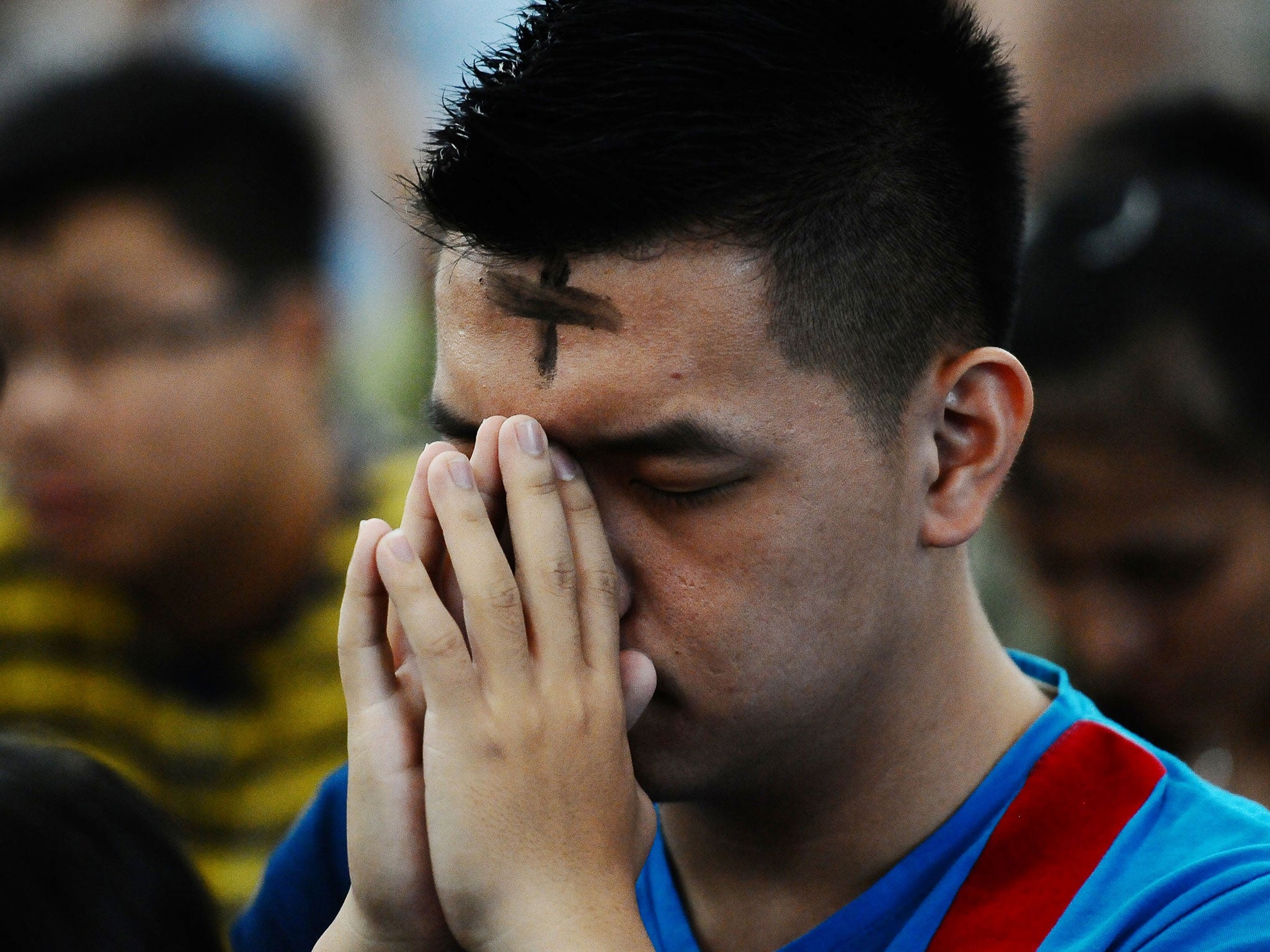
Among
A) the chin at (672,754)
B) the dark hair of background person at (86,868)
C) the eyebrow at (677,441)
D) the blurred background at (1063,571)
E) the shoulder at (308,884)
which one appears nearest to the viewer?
the dark hair of background person at (86,868)

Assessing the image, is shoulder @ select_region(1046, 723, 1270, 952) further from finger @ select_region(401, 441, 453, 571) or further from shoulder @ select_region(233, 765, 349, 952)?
shoulder @ select_region(233, 765, 349, 952)

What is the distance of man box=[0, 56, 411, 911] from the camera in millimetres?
3525

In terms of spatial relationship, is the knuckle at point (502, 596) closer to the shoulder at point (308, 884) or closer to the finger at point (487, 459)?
the finger at point (487, 459)

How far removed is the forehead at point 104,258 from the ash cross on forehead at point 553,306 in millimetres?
2057

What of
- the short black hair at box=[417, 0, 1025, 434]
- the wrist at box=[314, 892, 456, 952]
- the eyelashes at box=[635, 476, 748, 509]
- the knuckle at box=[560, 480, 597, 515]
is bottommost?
the wrist at box=[314, 892, 456, 952]

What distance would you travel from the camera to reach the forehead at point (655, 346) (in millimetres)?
1789

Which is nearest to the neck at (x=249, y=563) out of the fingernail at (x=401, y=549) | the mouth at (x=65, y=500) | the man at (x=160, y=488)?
the man at (x=160, y=488)

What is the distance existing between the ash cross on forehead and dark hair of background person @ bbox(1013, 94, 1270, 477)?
224cm

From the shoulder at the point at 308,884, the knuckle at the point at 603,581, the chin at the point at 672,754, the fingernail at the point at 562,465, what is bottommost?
the shoulder at the point at 308,884

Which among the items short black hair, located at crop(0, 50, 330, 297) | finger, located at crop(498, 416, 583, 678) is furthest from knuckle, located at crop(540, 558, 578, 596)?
short black hair, located at crop(0, 50, 330, 297)

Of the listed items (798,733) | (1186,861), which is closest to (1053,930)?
(1186,861)

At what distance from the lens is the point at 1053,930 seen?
5.93 ft

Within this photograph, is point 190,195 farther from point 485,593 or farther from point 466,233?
point 485,593

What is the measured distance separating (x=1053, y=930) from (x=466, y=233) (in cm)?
120
